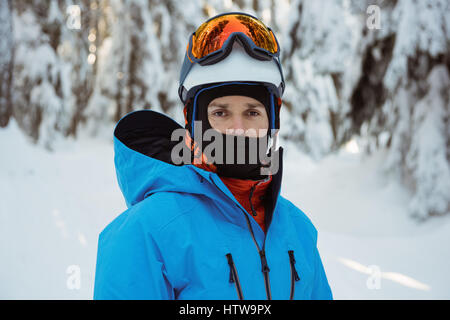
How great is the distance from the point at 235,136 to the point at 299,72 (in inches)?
691

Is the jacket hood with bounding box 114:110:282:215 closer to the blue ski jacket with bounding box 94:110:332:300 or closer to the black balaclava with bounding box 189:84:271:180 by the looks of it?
the blue ski jacket with bounding box 94:110:332:300

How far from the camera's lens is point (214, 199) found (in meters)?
1.43

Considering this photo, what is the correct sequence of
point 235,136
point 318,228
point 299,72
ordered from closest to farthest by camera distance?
point 235,136, point 318,228, point 299,72

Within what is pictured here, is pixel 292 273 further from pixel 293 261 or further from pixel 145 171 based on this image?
pixel 145 171

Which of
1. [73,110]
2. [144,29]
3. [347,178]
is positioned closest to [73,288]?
[347,178]

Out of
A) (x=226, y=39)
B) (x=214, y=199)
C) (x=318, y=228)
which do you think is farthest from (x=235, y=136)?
(x=318, y=228)

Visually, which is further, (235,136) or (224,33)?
(224,33)

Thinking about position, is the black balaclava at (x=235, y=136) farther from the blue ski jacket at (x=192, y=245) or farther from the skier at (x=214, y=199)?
the blue ski jacket at (x=192, y=245)

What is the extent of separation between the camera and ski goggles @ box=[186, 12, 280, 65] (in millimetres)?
1695

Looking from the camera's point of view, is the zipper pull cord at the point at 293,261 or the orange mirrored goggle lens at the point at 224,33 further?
the orange mirrored goggle lens at the point at 224,33

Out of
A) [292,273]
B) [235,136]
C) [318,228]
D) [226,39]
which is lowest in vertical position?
[318,228]

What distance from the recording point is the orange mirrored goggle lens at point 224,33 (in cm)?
171

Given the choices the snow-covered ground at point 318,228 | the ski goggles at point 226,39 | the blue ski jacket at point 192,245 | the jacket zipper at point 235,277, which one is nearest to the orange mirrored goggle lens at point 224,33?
the ski goggles at point 226,39
